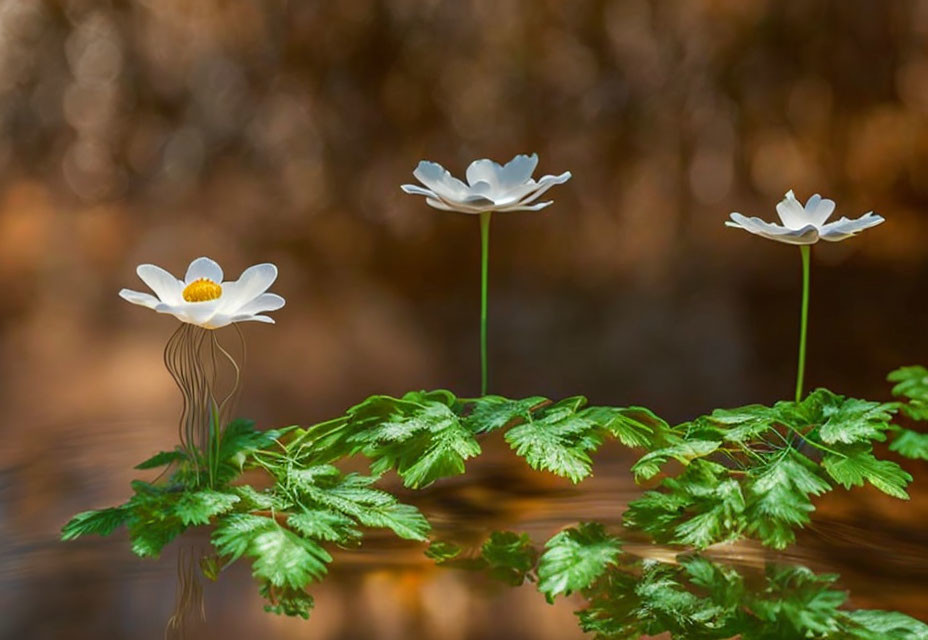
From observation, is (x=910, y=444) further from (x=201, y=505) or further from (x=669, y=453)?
(x=201, y=505)

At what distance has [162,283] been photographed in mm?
974

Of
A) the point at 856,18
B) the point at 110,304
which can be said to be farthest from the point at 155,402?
the point at 856,18

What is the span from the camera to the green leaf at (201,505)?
90cm

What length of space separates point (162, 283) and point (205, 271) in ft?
0.18

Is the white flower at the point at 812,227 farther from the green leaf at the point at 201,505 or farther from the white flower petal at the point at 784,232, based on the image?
the green leaf at the point at 201,505

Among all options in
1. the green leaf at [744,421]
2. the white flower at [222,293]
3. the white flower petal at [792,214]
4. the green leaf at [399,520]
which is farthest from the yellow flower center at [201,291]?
the white flower petal at [792,214]

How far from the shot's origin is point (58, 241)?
151 centimetres

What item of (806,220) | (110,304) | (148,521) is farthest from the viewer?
(110,304)

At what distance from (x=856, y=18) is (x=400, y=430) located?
948mm

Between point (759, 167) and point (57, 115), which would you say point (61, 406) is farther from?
point (759, 167)

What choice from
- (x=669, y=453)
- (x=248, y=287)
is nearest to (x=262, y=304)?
(x=248, y=287)

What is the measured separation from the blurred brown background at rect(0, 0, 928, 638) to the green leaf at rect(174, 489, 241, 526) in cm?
42

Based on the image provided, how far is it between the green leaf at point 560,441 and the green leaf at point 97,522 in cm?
33

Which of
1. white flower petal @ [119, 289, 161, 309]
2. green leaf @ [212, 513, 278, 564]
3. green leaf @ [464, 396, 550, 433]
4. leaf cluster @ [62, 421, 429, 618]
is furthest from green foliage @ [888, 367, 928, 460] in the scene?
→ white flower petal @ [119, 289, 161, 309]
